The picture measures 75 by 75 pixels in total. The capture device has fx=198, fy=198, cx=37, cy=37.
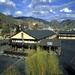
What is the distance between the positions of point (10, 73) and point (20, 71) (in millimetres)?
1380

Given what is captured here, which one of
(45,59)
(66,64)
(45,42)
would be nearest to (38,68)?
(45,59)

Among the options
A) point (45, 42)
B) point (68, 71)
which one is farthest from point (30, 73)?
point (45, 42)

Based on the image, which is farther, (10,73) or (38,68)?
(38,68)

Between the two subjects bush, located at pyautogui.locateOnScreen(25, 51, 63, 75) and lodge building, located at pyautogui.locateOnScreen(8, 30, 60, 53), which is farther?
lodge building, located at pyautogui.locateOnScreen(8, 30, 60, 53)

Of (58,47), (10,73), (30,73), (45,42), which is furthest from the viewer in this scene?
(45,42)

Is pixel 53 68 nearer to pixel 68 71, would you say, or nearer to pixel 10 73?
pixel 68 71

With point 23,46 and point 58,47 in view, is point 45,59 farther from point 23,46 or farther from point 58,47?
point 23,46

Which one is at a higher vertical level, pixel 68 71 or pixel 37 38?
pixel 37 38

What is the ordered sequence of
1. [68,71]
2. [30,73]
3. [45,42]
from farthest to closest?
[45,42], [68,71], [30,73]

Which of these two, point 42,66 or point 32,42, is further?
point 32,42

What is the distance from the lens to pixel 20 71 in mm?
9086

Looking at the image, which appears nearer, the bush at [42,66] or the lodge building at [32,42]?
the bush at [42,66]

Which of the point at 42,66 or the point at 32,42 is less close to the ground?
the point at 32,42

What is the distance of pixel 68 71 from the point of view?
9.74 m
